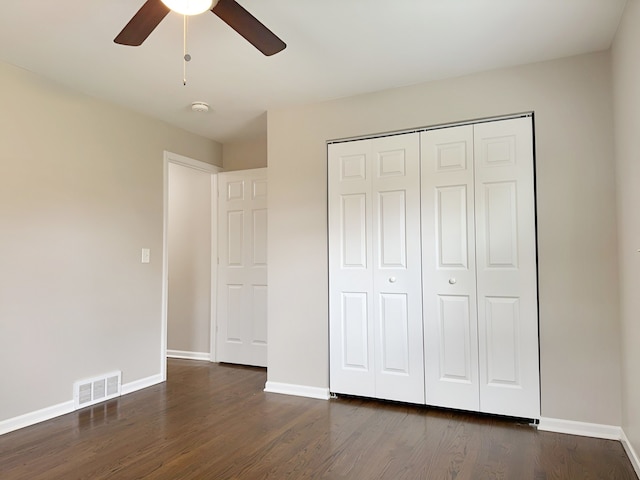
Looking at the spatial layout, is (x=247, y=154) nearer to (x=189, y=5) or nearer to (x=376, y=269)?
(x=376, y=269)

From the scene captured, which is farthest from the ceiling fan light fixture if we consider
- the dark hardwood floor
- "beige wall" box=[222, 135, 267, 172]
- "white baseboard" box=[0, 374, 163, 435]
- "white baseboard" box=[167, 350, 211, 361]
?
"white baseboard" box=[167, 350, 211, 361]

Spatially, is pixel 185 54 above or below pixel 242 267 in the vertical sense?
above

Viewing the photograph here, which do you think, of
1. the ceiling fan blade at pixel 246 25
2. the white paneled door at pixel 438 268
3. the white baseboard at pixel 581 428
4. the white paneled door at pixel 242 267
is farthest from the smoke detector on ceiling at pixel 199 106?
the white baseboard at pixel 581 428

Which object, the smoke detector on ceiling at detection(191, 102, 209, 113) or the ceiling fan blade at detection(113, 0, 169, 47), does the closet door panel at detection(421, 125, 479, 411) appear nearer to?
the smoke detector on ceiling at detection(191, 102, 209, 113)

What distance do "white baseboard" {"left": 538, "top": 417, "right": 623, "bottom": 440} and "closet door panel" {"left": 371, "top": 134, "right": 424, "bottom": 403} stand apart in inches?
31.4

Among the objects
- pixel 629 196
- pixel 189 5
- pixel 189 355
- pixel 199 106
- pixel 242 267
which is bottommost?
pixel 189 355

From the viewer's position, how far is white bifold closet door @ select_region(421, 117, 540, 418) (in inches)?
111

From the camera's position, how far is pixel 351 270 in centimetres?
335

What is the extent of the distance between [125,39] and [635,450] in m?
3.23

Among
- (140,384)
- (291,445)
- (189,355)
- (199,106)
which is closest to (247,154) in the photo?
(199,106)

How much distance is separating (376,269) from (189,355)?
2674 mm

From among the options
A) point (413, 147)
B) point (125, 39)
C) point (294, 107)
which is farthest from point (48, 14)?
point (413, 147)

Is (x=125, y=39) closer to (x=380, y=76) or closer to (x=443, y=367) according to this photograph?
(x=380, y=76)

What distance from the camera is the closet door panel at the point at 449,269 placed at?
297cm
